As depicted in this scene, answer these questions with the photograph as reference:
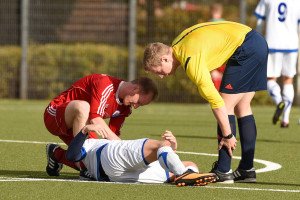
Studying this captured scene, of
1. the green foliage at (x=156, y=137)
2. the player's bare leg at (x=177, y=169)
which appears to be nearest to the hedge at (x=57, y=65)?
the green foliage at (x=156, y=137)

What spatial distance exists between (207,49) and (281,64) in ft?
24.9

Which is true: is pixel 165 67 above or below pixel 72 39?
above

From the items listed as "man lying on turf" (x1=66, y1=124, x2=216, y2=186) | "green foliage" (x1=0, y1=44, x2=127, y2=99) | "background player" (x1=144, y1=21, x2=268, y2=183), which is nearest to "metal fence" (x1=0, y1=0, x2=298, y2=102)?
"green foliage" (x1=0, y1=44, x2=127, y2=99)

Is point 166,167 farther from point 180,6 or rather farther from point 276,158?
point 180,6

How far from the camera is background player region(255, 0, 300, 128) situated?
628 inches

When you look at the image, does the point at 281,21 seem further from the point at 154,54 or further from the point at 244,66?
the point at 154,54

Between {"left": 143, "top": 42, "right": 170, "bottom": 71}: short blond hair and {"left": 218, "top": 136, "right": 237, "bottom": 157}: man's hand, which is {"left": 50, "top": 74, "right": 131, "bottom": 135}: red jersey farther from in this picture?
{"left": 218, "top": 136, "right": 237, "bottom": 157}: man's hand

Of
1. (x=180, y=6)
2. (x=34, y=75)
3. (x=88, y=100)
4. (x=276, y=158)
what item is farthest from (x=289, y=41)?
(x=34, y=75)

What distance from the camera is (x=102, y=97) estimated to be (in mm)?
9188

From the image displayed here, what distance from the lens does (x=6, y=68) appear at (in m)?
25.5

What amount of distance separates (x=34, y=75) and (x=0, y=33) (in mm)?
1322

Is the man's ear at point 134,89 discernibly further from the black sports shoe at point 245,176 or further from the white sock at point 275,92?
the white sock at point 275,92

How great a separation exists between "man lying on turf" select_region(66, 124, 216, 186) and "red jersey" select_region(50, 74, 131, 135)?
0.32m

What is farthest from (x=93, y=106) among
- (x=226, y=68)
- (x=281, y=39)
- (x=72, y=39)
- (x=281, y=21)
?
(x=72, y=39)
